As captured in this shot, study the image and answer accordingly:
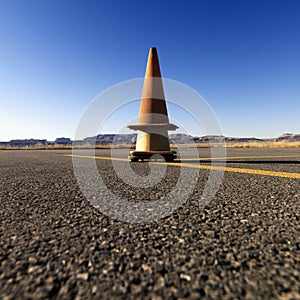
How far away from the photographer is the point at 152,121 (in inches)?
227

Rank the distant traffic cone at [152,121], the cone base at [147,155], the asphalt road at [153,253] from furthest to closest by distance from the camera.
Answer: the distant traffic cone at [152,121]
the cone base at [147,155]
the asphalt road at [153,253]

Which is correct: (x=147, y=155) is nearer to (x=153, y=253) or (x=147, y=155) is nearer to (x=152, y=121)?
(x=152, y=121)

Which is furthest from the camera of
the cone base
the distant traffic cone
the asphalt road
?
the distant traffic cone

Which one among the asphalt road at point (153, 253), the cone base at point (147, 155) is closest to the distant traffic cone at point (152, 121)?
the cone base at point (147, 155)

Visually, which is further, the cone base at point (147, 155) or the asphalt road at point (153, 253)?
the cone base at point (147, 155)

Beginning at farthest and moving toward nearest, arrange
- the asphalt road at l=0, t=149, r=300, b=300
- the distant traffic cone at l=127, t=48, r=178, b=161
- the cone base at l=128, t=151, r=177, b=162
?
the distant traffic cone at l=127, t=48, r=178, b=161
the cone base at l=128, t=151, r=177, b=162
the asphalt road at l=0, t=149, r=300, b=300

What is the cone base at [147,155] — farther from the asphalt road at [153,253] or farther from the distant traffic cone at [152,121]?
the asphalt road at [153,253]

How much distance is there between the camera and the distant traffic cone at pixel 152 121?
5.43 metres

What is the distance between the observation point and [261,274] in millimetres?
729

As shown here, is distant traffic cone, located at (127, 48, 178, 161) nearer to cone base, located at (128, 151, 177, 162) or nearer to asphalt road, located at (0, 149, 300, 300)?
cone base, located at (128, 151, 177, 162)

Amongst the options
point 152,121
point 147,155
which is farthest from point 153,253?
point 152,121

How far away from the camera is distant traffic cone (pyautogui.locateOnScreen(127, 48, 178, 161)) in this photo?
5.43 metres

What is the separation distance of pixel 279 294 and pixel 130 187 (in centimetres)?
183

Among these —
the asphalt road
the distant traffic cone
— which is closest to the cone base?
the distant traffic cone
